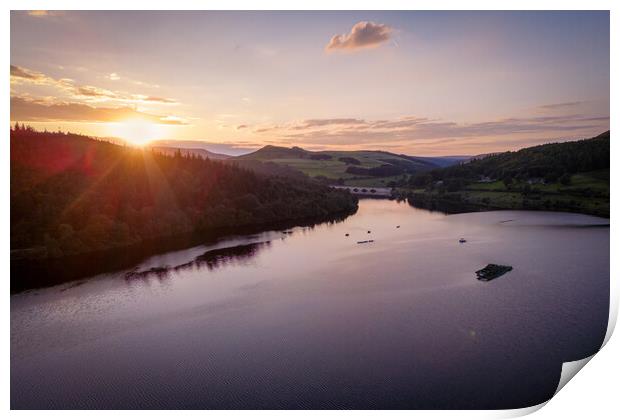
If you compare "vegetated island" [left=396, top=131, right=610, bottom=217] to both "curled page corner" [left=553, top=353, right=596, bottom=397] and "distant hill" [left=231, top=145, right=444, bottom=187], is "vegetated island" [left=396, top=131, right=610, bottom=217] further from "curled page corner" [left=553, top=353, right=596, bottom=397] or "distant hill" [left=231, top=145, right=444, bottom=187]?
"curled page corner" [left=553, top=353, right=596, bottom=397]

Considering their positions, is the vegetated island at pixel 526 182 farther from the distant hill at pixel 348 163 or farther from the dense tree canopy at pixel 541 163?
the distant hill at pixel 348 163

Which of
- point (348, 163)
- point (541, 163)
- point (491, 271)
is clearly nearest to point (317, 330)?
point (491, 271)

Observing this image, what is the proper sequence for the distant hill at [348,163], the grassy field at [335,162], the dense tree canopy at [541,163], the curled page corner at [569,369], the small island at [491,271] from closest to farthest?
the curled page corner at [569,369] → the small island at [491,271] → the dense tree canopy at [541,163] → the grassy field at [335,162] → the distant hill at [348,163]

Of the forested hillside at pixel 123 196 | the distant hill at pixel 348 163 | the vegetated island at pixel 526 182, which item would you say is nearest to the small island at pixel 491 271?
the vegetated island at pixel 526 182

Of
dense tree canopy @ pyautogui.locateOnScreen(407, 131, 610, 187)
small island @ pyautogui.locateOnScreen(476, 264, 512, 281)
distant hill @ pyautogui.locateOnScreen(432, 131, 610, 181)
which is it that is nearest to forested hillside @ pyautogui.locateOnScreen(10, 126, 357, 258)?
dense tree canopy @ pyautogui.locateOnScreen(407, 131, 610, 187)

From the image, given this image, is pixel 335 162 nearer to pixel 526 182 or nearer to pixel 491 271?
pixel 526 182
